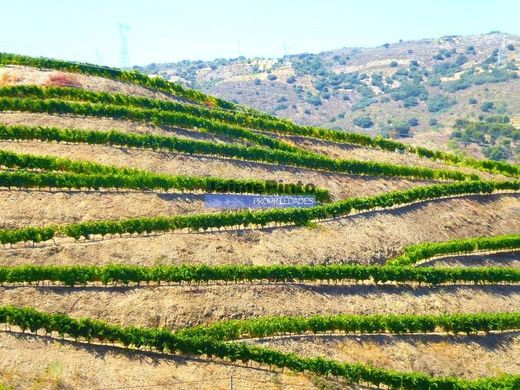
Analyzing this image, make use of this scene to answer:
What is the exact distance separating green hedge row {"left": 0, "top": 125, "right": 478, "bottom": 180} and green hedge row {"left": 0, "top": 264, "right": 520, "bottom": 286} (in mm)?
22391

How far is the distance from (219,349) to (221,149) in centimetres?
3448

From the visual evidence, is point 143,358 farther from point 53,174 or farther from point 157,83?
point 157,83

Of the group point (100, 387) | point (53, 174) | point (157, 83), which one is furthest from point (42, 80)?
point (100, 387)

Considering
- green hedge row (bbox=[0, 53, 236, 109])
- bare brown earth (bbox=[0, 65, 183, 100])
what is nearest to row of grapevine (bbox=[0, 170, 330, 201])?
bare brown earth (bbox=[0, 65, 183, 100])

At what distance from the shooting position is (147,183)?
60.8 meters

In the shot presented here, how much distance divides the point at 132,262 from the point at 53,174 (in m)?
14.1

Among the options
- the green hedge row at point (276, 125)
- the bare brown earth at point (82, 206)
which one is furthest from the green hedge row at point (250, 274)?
the green hedge row at point (276, 125)

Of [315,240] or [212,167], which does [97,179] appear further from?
[315,240]

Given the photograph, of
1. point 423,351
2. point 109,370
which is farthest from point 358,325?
point 109,370

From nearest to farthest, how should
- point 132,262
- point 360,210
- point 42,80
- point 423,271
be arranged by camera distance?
point 132,262 < point 423,271 < point 360,210 < point 42,80

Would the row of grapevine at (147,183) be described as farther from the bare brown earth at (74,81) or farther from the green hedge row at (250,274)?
the bare brown earth at (74,81)

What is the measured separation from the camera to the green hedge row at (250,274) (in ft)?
152

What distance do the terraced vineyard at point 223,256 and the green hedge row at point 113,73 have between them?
496 millimetres

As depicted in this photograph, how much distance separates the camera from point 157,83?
88500mm
